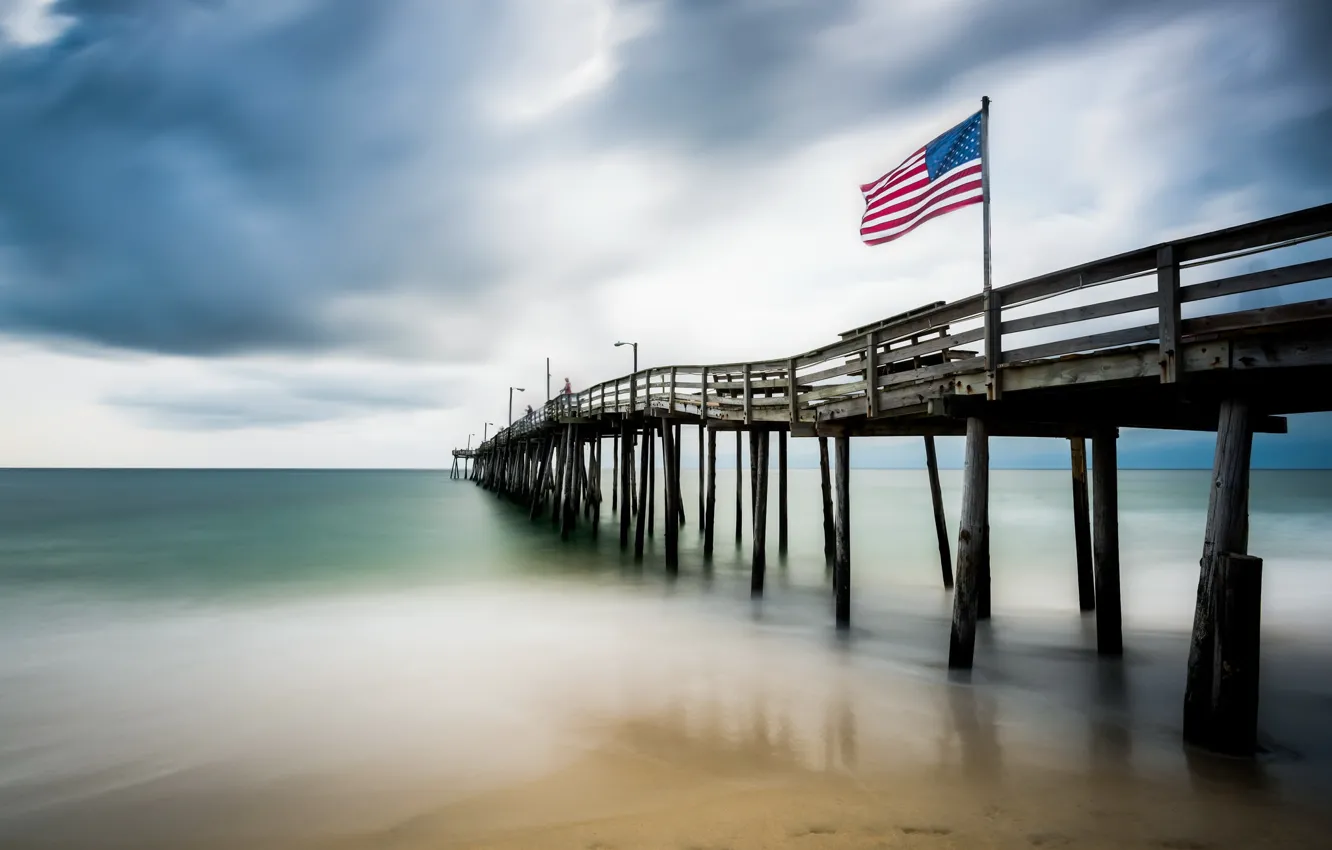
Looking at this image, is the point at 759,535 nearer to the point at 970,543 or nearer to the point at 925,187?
the point at 970,543

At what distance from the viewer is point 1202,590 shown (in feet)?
18.3

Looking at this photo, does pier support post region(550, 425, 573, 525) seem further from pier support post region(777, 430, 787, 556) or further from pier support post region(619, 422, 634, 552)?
pier support post region(777, 430, 787, 556)

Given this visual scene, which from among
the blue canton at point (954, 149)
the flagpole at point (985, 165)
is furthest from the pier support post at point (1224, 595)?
the blue canton at point (954, 149)

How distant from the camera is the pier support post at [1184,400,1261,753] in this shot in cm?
509

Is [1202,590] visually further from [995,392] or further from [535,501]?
[535,501]

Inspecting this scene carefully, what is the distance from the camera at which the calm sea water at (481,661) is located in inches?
233


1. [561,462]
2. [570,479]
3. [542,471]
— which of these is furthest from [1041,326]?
[542,471]

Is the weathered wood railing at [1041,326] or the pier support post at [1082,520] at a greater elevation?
the weathered wood railing at [1041,326]

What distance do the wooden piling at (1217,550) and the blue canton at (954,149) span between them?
4.31 metres

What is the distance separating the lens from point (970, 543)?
7520mm

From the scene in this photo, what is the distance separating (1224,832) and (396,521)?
37.4 metres

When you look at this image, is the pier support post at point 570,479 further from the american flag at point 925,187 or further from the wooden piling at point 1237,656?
the wooden piling at point 1237,656

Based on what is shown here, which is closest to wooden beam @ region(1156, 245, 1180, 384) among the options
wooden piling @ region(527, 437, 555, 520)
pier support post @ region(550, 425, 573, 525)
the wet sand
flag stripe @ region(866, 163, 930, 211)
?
the wet sand

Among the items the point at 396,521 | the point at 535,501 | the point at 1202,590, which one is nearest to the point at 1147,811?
the point at 1202,590
